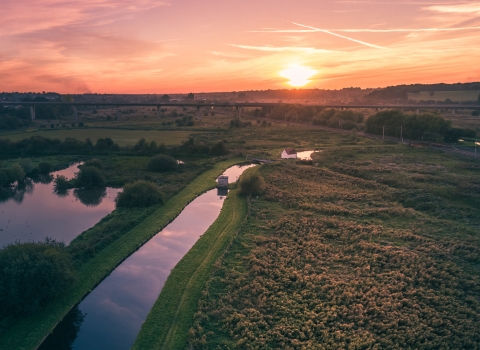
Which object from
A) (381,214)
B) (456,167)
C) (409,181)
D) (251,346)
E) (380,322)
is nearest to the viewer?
(251,346)

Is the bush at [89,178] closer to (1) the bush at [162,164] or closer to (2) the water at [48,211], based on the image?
(2) the water at [48,211]

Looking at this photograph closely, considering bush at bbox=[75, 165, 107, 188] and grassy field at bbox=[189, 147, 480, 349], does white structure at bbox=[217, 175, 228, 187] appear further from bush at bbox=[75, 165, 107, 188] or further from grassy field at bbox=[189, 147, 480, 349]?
bush at bbox=[75, 165, 107, 188]

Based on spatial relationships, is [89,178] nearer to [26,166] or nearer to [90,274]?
[26,166]

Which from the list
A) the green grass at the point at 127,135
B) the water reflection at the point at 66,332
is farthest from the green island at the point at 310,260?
the green grass at the point at 127,135

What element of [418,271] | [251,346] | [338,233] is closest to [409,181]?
[338,233]

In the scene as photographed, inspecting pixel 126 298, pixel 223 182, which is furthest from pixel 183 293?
pixel 223 182

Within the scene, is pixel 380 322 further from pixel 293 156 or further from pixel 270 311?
pixel 293 156

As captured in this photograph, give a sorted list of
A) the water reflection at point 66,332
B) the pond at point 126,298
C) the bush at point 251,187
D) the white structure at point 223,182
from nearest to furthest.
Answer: the water reflection at point 66,332 < the pond at point 126,298 < the bush at point 251,187 < the white structure at point 223,182
